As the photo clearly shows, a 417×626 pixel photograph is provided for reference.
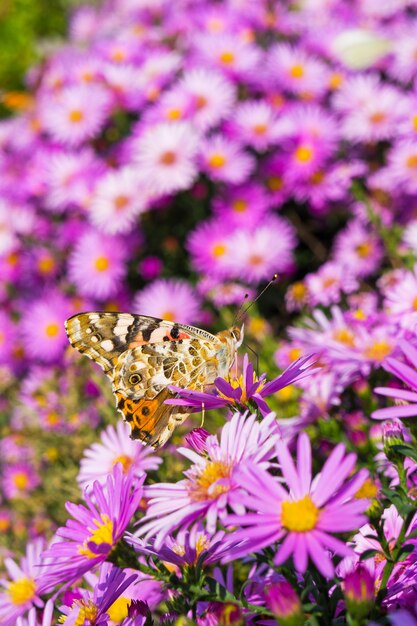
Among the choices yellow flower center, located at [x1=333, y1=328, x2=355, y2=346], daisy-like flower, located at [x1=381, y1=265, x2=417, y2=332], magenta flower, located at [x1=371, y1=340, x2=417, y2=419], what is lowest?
yellow flower center, located at [x1=333, y1=328, x2=355, y2=346]

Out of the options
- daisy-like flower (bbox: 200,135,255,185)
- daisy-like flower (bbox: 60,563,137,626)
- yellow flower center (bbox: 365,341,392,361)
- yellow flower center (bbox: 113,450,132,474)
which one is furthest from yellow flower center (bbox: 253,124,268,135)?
daisy-like flower (bbox: 60,563,137,626)

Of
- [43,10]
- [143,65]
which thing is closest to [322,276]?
[143,65]

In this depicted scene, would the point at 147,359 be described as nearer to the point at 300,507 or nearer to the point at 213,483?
the point at 213,483

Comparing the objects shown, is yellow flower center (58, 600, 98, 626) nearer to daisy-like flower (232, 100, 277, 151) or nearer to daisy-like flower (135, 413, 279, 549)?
daisy-like flower (135, 413, 279, 549)

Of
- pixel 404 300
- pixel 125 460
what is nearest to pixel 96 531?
pixel 125 460

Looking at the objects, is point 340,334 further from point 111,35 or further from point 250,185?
point 111,35

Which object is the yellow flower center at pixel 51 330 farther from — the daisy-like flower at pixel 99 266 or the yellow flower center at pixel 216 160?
the yellow flower center at pixel 216 160
